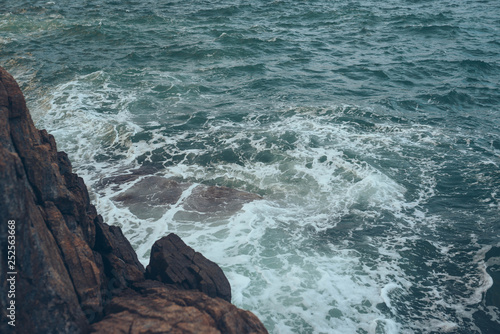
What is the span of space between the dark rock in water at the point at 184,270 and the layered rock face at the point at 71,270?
0.02 metres

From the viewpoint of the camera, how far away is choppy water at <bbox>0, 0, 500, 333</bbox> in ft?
36.1

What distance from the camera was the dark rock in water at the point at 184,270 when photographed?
344 inches

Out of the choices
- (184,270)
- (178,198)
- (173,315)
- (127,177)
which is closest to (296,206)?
(178,198)

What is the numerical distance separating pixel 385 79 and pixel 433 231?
1355cm

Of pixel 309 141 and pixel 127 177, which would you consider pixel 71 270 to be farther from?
pixel 309 141

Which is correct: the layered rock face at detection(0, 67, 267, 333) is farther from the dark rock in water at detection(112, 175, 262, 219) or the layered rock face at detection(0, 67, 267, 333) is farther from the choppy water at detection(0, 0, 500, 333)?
the dark rock in water at detection(112, 175, 262, 219)

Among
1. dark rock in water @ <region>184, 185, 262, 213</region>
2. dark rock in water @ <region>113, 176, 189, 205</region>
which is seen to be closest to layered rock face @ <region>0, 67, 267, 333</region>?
dark rock in water @ <region>184, 185, 262, 213</region>

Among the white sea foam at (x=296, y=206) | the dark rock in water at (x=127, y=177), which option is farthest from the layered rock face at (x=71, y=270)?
the dark rock in water at (x=127, y=177)

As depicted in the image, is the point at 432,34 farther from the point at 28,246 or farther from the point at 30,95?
the point at 28,246

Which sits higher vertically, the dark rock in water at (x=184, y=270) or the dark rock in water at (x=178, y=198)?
the dark rock in water at (x=184, y=270)

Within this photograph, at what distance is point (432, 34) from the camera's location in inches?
1222

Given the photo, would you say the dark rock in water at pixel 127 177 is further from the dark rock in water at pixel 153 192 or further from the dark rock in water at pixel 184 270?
the dark rock in water at pixel 184 270

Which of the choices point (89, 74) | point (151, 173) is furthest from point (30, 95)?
point (151, 173)

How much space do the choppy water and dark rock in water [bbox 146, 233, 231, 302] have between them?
170 cm
